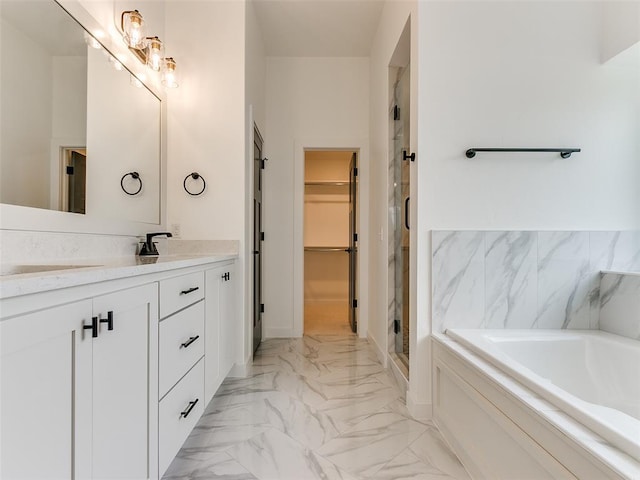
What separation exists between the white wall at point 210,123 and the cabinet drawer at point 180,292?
0.79 meters

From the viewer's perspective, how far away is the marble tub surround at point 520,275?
1.79 meters

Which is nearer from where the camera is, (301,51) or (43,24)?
(43,24)

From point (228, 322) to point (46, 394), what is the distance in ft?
4.89

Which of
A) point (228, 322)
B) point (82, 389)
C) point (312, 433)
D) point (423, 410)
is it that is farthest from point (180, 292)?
point (423, 410)

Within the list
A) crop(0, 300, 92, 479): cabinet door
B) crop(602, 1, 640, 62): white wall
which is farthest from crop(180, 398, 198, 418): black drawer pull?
crop(602, 1, 640, 62): white wall

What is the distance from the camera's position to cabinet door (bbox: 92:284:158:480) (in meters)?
0.86

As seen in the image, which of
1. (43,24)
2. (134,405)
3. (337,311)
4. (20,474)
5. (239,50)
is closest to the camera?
(20,474)

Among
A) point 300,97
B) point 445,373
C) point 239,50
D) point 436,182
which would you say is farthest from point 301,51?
point 445,373

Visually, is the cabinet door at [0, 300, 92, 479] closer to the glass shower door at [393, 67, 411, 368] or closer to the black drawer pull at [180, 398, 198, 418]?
the black drawer pull at [180, 398, 198, 418]

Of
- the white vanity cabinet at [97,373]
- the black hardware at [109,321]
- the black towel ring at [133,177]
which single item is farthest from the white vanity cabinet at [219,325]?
the black hardware at [109,321]

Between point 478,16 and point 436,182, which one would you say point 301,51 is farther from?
point 436,182

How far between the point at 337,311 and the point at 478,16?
3.82 metres

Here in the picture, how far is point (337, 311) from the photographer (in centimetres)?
480

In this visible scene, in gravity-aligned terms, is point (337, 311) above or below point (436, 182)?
below
